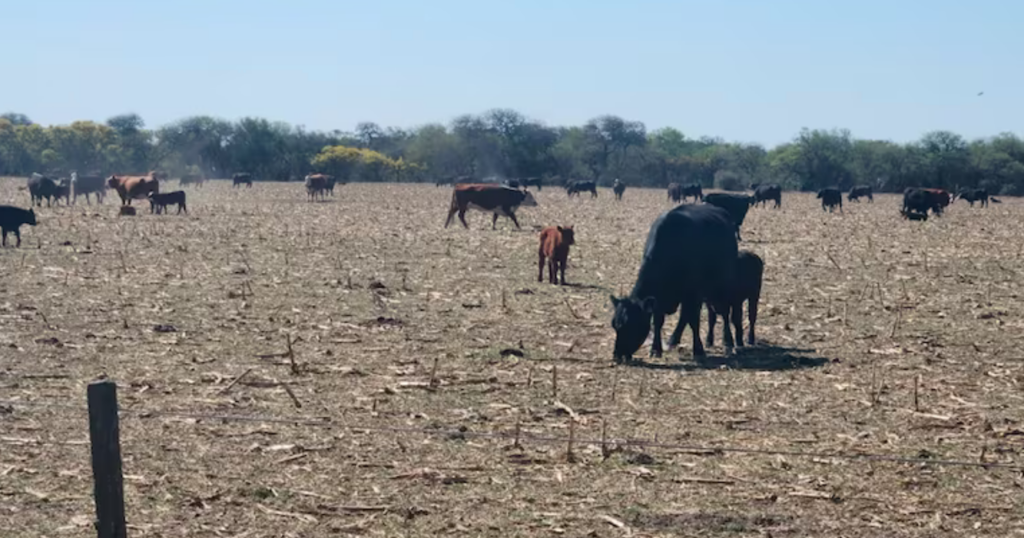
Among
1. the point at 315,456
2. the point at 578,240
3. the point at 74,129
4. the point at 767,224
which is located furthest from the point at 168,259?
the point at 74,129

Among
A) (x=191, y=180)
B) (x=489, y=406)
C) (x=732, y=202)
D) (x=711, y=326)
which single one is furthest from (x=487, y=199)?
(x=191, y=180)

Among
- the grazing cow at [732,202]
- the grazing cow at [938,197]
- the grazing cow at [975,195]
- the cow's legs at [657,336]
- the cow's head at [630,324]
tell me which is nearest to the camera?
the cow's head at [630,324]

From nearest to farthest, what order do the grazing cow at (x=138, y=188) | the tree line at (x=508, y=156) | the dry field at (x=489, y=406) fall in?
1. the dry field at (x=489, y=406)
2. the grazing cow at (x=138, y=188)
3. the tree line at (x=508, y=156)

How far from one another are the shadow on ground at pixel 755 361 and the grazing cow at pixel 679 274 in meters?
0.30

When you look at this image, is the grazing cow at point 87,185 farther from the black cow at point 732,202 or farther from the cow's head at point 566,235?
the cow's head at point 566,235

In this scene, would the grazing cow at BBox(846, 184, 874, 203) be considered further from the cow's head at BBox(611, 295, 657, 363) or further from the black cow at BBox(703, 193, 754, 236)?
the cow's head at BBox(611, 295, 657, 363)

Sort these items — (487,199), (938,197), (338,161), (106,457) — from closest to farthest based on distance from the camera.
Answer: (106,457)
(487,199)
(938,197)
(338,161)

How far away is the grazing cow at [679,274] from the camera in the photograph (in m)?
13.5

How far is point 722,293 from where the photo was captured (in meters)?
14.4

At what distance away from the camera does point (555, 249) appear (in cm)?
2130

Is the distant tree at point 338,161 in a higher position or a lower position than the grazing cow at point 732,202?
higher

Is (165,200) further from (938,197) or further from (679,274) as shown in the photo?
(938,197)

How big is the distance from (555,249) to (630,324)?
8072 mm

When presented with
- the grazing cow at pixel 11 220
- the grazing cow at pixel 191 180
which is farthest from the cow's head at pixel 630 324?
the grazing cow at pixel 191 180
